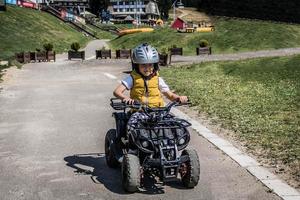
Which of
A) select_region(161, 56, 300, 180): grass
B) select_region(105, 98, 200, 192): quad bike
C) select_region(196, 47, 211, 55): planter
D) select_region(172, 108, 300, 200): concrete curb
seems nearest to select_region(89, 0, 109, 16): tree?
select_region(196, 47, 211, 55): planter

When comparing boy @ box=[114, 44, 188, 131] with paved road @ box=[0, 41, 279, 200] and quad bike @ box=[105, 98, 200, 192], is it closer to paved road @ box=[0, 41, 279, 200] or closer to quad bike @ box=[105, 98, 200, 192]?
quad bike @ box=[105, 98, 200, 192]

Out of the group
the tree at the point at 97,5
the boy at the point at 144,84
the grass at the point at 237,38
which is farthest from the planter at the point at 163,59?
the tree at the point at 97,5

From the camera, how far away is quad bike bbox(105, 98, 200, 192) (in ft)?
22.2

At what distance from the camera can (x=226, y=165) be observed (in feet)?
27.5

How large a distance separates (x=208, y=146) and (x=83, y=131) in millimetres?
3059

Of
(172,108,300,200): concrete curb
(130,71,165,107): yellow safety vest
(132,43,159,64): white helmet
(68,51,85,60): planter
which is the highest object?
(132,43,159,64): white helmet

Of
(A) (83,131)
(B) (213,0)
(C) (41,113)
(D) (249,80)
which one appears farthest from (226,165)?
(B) (213,0)

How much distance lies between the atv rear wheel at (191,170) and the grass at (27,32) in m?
34.8

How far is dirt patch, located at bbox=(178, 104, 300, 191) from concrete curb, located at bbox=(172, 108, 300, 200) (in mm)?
110

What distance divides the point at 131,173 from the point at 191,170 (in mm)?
825

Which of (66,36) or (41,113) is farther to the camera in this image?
(66,36)

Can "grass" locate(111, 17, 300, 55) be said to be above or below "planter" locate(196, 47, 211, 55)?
above

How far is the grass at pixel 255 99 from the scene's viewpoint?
31.6ft

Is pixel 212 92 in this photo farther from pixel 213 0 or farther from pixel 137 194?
pixel 213 0
